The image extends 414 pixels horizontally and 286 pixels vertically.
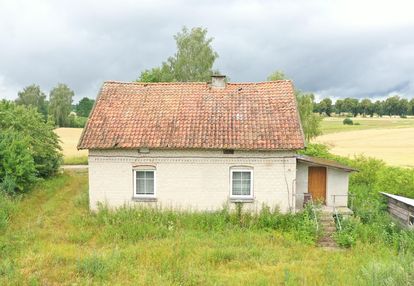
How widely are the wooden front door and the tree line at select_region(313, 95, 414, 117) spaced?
10371cm

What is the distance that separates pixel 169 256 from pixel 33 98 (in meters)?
75.8

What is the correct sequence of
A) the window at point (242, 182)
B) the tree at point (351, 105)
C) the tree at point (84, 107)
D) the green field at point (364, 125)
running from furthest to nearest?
the tree at point (351, 105), the tree at point (84, 107), the green field at point (364, 125), the window at point (242, 182)

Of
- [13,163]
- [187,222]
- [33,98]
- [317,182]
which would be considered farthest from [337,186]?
[33,98]

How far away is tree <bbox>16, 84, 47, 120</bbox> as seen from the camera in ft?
256

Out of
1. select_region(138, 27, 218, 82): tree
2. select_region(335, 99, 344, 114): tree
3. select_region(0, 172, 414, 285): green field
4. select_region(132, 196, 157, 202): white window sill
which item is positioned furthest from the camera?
select_region(335, 99, 344, 114): tree

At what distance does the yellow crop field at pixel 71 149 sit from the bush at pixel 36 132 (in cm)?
329

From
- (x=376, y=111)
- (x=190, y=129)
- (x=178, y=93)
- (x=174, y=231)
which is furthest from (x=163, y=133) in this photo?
(x=376, y=111)

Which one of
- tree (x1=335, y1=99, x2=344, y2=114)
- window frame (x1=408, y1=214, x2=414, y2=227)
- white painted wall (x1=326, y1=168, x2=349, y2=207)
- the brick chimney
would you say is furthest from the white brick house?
tree (x1=335, y1=99, x2=344, y2=114)

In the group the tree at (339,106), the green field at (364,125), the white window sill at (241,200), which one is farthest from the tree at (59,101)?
the tree at (339,106)

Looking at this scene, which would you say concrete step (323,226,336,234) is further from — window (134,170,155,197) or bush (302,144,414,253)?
window (134,170,155,197)

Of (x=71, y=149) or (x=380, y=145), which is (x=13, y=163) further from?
(x=380, y=145)

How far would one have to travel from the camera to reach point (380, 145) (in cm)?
5684

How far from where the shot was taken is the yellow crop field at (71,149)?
127 ft

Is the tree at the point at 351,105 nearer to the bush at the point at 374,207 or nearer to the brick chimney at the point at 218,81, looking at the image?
the bush at the point at 374,207
